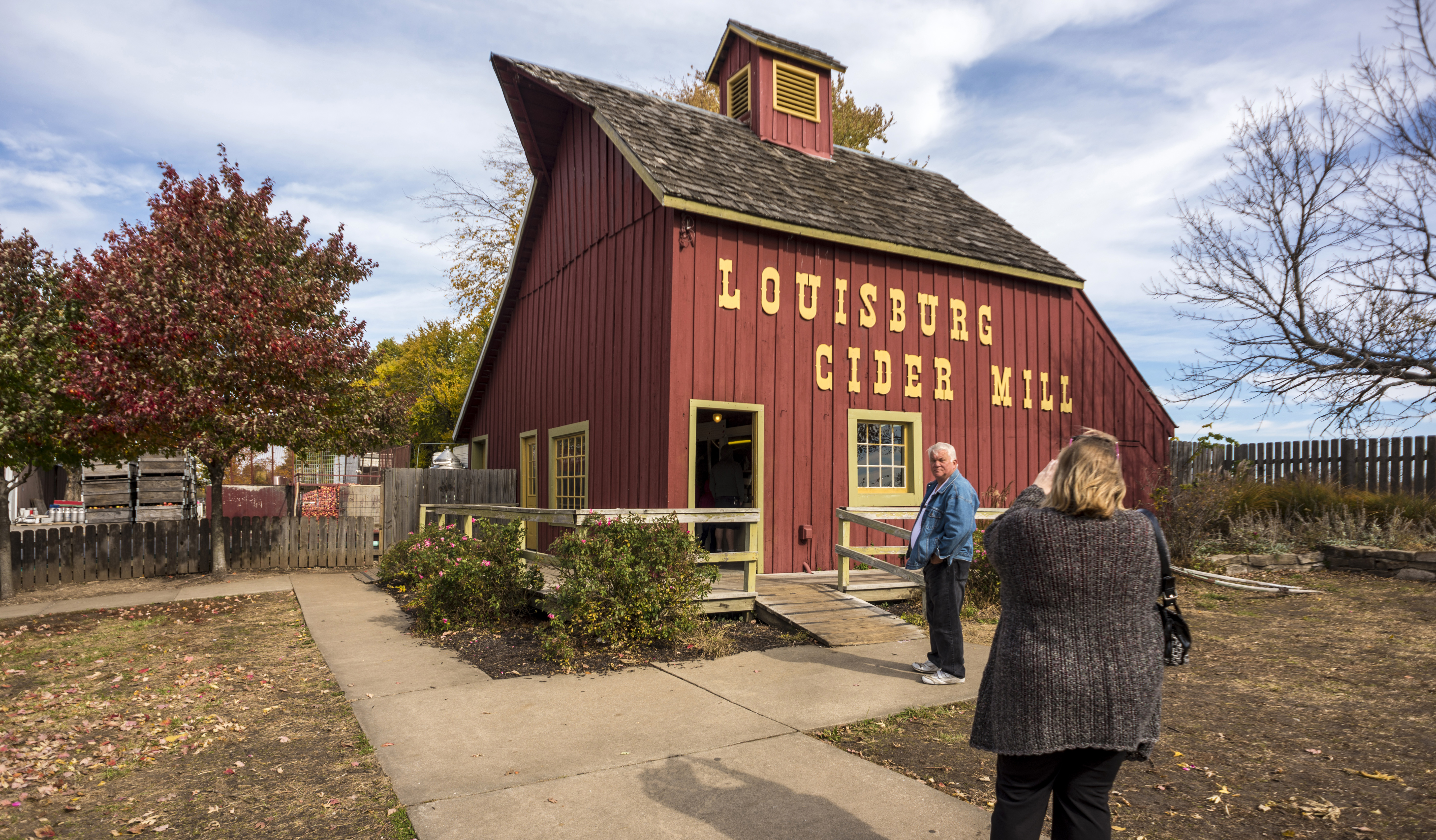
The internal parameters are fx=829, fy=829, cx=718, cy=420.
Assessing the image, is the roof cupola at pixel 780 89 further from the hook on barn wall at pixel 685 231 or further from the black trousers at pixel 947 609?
the black trousers at pixel 947 609

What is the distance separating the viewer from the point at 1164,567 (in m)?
2.79

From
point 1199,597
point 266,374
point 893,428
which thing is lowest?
point 1199,597

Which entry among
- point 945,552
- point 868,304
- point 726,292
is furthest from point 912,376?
point 945,552

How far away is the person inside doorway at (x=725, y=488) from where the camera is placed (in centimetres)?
1190

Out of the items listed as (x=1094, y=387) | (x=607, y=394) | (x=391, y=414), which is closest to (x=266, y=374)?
(x=391, y=414)

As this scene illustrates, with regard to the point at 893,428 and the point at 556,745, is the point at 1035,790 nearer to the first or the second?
the point at 556,745

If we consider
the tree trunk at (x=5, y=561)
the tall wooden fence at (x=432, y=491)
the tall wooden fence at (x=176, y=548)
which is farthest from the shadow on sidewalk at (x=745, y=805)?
the tall wooden fence at (x=176, y=548)

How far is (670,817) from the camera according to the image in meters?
3.83

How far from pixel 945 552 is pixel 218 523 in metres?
13.1

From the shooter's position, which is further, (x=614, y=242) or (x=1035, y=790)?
(x=614, y=242)

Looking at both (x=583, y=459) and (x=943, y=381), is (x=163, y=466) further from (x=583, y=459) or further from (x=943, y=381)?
(x=943, y=381)

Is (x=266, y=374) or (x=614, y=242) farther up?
(x=614, y=242)

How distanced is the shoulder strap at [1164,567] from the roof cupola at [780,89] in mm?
11992

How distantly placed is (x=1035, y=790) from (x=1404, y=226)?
56.6 ft
